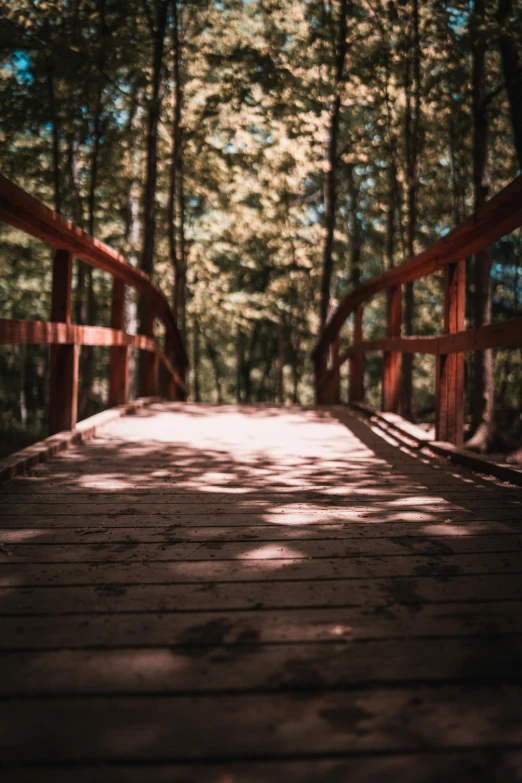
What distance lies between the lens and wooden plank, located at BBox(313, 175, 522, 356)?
3.40m

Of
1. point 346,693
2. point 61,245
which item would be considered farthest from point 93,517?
point 61,245

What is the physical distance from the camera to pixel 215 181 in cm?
1456

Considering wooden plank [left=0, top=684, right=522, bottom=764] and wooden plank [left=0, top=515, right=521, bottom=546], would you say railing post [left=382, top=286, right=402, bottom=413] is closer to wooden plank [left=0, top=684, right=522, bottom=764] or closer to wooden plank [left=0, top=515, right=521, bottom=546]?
wooden plank [left=0, top=515, right=521, bottom=546]

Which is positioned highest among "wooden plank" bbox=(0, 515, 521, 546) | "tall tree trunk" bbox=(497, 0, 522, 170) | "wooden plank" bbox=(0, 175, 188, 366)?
"tall tree trunk" bbox=(497, 0, 522, 170)

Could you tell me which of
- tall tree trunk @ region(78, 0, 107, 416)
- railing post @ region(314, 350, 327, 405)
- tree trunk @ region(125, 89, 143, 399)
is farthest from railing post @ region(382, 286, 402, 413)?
tree trunk @ region(125, 89, 143, 399)

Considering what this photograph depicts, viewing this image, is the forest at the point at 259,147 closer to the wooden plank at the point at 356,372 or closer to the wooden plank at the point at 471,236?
the wooden plank at the point at 356,372

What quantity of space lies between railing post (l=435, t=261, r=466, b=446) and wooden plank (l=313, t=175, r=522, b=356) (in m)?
0.13

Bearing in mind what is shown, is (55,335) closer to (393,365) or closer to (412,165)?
(393,365)

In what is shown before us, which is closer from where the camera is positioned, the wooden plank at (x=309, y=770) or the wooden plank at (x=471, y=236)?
the wooden plank at (x=309, y=770)

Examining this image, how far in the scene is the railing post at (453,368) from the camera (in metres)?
4.57

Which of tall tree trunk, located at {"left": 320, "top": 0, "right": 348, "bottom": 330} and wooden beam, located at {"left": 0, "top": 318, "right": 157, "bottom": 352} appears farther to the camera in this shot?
tall tree trunk, located at {"left": 320, "top": 0, "right": 348, "bottom": 330}

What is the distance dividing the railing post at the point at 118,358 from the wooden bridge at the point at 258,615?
1842 mm

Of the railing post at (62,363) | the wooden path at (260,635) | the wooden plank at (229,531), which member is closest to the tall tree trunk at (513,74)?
the railing post at (62,363)

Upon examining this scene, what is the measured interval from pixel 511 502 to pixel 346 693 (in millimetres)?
1946
